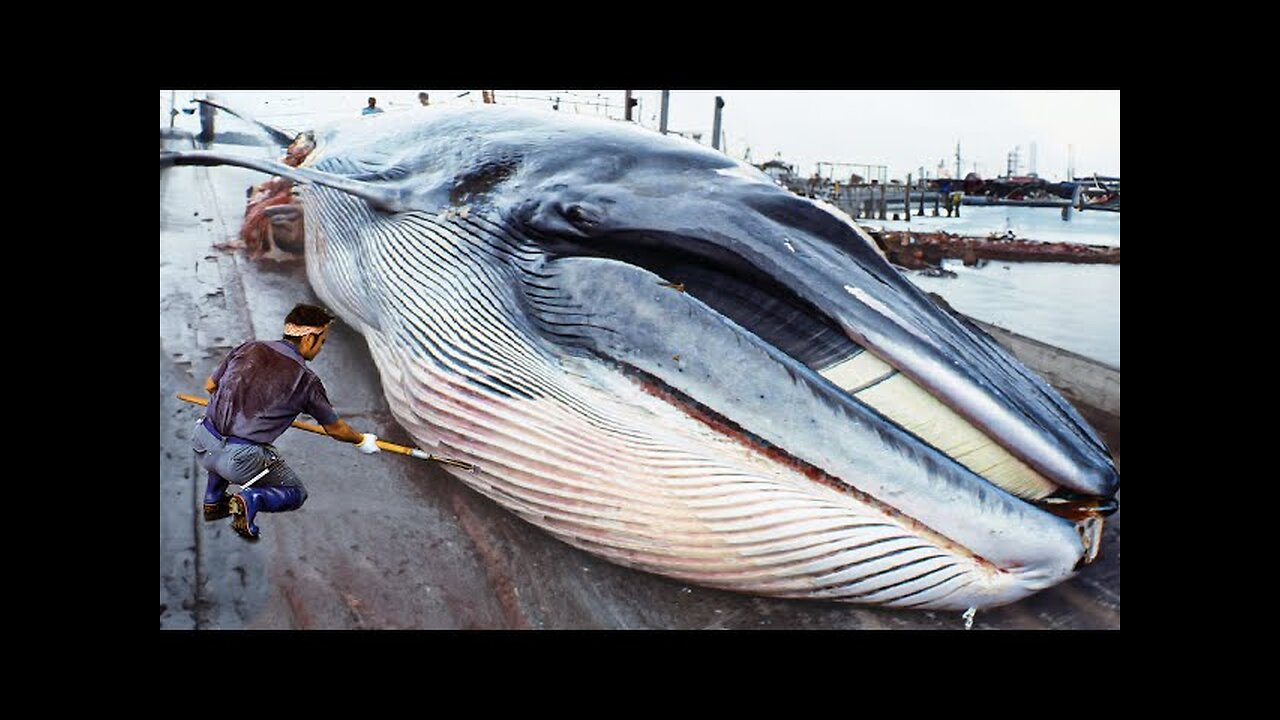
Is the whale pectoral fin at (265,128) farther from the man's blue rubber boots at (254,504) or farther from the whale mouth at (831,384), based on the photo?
the whale mouth at (831,384)

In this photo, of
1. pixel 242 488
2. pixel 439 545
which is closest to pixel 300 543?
pixel 242 488

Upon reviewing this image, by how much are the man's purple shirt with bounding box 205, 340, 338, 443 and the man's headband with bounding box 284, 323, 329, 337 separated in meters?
0.09

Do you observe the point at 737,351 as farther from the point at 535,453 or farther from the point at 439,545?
the point at 439,545

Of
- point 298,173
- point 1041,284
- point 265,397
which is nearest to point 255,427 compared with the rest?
point 265,397

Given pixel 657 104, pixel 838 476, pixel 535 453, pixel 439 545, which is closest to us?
pixel 838 476

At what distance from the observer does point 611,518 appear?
3545 mm

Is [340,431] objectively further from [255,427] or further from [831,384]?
[831,384]

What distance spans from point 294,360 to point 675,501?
1.70 meters

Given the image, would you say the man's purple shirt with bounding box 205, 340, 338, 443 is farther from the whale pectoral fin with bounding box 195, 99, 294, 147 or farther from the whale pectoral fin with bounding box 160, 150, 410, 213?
the whale pectoral fin with bounding box 195, 99, 294, 147

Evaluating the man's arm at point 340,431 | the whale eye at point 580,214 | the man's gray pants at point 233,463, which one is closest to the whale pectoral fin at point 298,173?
the whale eye at point 580,214

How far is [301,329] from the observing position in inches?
159

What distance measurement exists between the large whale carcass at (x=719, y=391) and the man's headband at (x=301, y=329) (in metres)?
0.28

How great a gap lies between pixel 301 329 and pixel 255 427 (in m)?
0.44

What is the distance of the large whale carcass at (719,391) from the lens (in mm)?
3346
